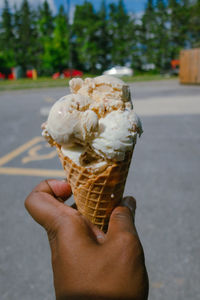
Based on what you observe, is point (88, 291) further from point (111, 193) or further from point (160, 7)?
point (160, 7)

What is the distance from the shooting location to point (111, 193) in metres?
Result: 1.78

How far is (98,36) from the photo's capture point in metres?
23.7

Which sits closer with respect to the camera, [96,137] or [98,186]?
[96,137]

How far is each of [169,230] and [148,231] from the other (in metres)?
0.28

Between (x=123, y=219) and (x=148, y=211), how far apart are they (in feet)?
7.75

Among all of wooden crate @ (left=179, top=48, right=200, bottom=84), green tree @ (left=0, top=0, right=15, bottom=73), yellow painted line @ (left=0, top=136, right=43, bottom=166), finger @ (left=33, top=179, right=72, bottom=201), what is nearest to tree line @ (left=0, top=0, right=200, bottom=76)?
green tree @ (left=0, top=0, right=15, bottom=73)

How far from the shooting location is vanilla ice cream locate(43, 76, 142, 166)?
146cm

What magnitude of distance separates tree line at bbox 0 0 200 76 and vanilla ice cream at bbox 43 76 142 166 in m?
12.4

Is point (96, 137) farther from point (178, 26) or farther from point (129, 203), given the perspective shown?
point (178, 26)

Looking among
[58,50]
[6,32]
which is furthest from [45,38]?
[6,32]

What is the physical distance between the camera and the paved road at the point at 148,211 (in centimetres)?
272

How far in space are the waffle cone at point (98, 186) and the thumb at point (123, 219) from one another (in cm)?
10

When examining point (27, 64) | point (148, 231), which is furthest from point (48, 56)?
point (148, 231)

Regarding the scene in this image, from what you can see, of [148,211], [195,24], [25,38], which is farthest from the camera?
[25,38]
